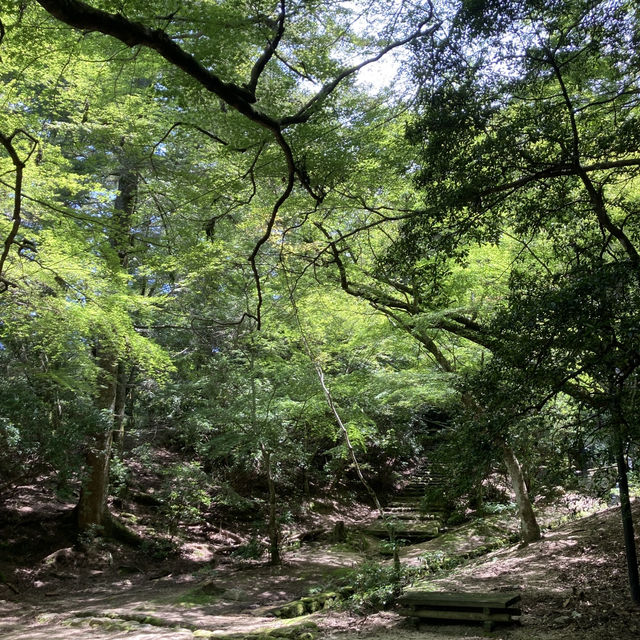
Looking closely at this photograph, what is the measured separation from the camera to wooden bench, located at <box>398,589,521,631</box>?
5.16 m

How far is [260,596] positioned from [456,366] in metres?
5.10

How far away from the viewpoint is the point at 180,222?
974 centimetres

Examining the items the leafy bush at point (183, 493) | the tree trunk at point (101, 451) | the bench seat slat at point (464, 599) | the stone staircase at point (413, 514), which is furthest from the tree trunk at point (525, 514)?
the tree trunk at point (101, 451)

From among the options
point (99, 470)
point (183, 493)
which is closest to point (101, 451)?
point (99, 470)

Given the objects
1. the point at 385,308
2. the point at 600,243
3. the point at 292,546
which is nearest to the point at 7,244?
the point at 600,243

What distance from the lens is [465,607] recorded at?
546 centimetres

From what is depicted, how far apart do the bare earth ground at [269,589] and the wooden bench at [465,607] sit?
0.13 metres

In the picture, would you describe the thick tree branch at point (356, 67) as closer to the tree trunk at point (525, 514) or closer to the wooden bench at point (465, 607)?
the wooden bench at point (465, 607)

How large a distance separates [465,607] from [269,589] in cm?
440

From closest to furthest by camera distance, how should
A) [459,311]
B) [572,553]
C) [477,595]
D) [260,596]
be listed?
1. [477,595]
2. [459,311]
3. [572,553]
4. [260,596]

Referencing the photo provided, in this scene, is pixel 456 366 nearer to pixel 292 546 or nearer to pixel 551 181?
pixel 551 181

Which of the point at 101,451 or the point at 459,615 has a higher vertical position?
the point at 101,451

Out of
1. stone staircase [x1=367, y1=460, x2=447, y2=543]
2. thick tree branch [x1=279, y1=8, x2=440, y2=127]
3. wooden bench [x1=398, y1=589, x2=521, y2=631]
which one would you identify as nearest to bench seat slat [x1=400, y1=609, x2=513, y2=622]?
wooden bench [x1=398, y1=589, x2=521, y2=631]

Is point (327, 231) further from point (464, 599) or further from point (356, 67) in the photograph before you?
point (464, 599)
